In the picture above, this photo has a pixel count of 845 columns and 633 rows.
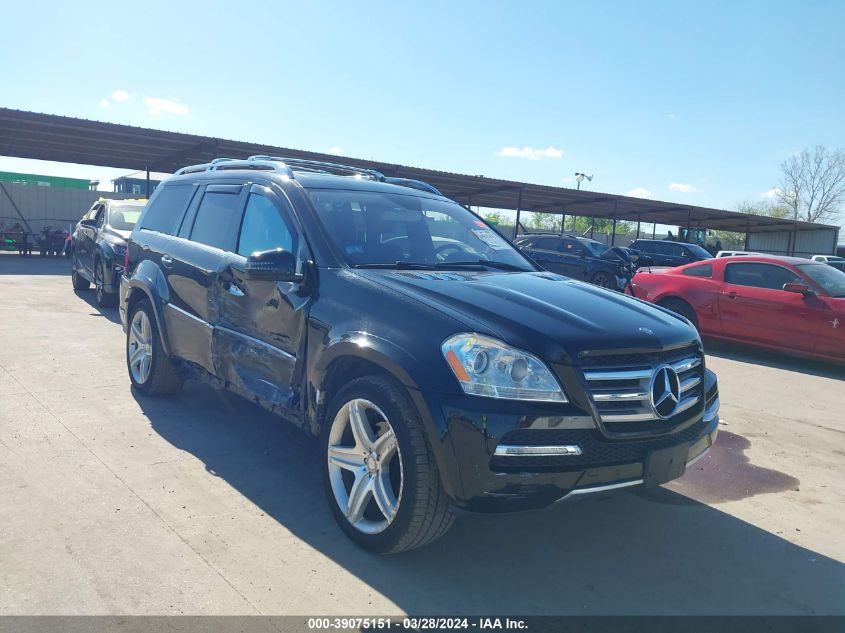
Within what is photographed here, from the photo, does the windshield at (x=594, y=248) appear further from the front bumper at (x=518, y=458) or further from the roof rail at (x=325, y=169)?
the front bumper at (x=518, y=458)

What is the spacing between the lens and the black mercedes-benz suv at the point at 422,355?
277 centimetres

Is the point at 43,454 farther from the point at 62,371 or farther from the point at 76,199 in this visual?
the point at 76,199

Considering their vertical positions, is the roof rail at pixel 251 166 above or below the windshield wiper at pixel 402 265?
above

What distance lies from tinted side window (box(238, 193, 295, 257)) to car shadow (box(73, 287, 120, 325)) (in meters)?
5.91

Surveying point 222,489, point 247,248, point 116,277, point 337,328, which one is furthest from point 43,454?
point 116,277

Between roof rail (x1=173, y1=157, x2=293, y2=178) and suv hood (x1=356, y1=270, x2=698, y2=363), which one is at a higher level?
roof rail (x1=173, y1=157, x2=293, y2=178)

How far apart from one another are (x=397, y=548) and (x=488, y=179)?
22.4 metres

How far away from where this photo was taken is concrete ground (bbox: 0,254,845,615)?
2.86 meters

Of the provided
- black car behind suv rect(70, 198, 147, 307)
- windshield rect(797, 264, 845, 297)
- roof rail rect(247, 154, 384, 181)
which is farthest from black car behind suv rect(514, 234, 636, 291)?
roof rail rect(247, 154, 384, 181)

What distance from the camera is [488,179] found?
24453 millimetres

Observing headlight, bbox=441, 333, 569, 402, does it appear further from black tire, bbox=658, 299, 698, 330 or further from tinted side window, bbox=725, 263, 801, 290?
black tire, bbox=658, 299, 698, 330

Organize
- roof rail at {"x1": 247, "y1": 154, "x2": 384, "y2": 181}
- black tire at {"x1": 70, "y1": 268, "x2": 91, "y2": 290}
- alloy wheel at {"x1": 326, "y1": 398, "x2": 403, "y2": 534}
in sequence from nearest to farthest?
alloy wheel at {"x1": 326, "y1": 398, "x2": 403, "y2": 534} < roof rail at {"x1": 247, "y1": 154, "x2": 384, "y2": 181} < black tire at {"x1": 70, "y1": 268, "x2": 91, "y2": 290}

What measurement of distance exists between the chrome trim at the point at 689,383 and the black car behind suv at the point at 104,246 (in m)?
8.49

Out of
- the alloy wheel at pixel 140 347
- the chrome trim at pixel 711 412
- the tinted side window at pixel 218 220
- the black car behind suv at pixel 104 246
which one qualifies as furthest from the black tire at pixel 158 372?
the black car behind suv at pixel 104 246
